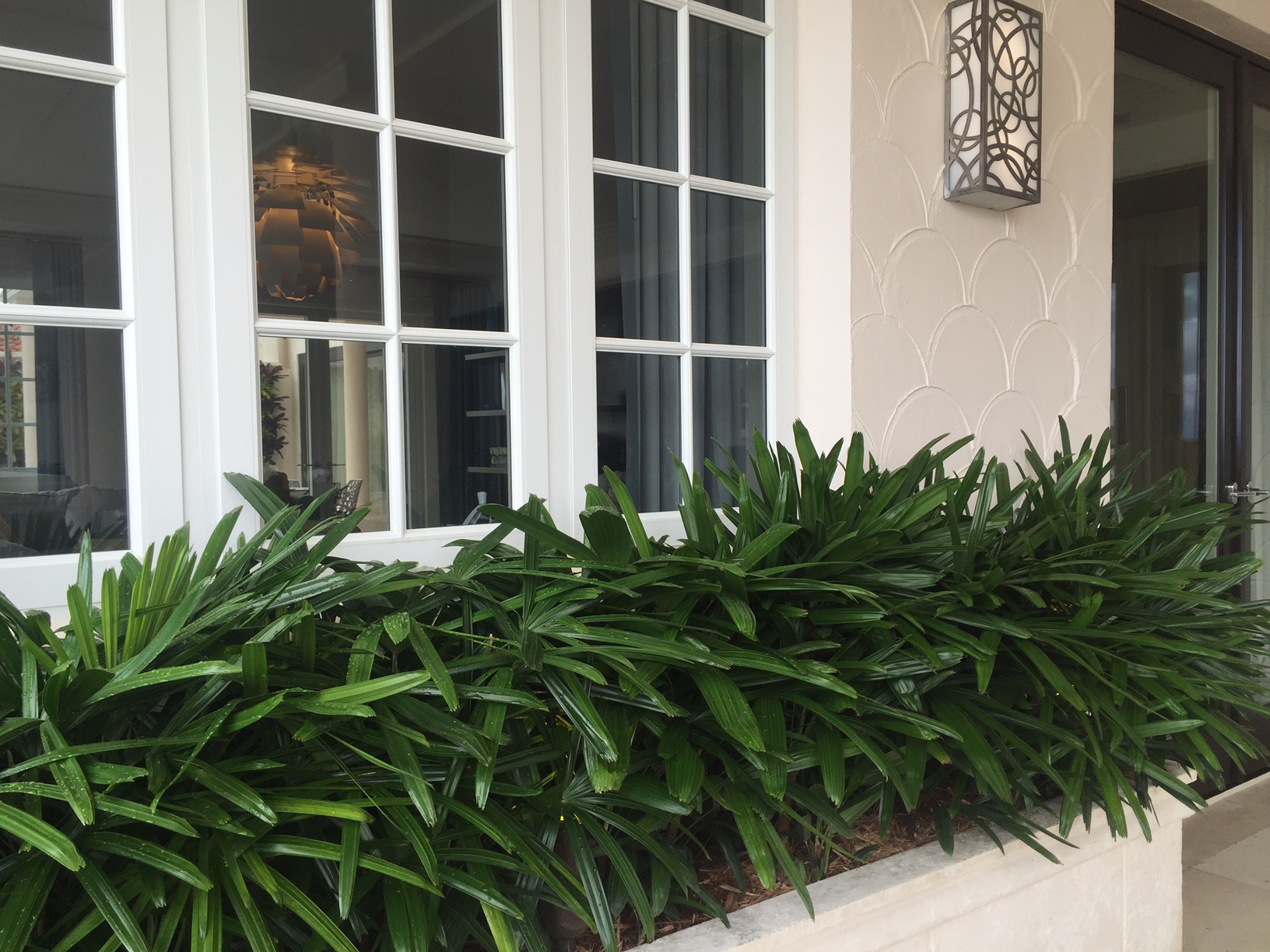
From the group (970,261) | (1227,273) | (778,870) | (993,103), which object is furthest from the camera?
(1227,273)

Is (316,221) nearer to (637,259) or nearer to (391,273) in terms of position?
(391,273)

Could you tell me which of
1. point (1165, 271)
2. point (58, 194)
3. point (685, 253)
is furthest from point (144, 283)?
point (1165, 271)

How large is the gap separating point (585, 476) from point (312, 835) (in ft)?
3.08

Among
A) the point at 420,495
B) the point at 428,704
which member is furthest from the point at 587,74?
the point at 428,704

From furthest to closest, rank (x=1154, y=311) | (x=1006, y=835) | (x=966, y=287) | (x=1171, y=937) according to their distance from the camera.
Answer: (x=1154, y=311)
(x=966, y=287)
(x=1171, y=937)
(x=1006, y=835)

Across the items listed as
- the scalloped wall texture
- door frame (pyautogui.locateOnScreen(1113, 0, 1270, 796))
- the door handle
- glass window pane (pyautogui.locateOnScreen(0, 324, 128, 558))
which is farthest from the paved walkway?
glass window pane (pyautogui.locateOnScreen(0, 324, 128, 558))

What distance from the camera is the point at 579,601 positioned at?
1331 mm

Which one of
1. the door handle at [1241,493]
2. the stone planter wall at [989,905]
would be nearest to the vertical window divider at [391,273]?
the stone planter wall at [989,905]

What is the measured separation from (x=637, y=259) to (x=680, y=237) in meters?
0.12

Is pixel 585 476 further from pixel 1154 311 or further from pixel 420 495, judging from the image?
pixel 1154 311

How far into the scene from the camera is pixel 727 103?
213cm

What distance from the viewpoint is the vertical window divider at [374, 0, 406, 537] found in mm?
1658

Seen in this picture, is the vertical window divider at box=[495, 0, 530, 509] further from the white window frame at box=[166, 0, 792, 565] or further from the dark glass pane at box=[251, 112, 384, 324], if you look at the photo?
the dark glass pane at box=[251, 112, 384, 324]

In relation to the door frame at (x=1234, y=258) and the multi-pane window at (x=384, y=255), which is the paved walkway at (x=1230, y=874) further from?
the multi-pane window at (x=384, y=255)
